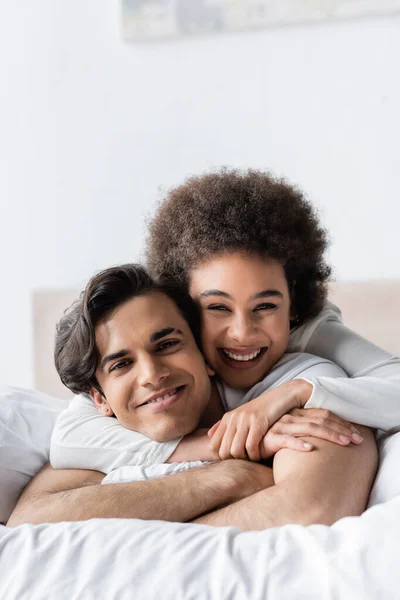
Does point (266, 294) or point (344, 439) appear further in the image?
point (266, 294)

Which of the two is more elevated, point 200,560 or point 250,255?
point 250,255

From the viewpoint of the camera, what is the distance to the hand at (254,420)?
1.50m

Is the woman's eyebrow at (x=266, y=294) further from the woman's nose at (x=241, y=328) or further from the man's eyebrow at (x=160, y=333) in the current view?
the man's eyebrow at (x=160, y=333)

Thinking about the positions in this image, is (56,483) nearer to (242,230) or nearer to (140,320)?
(140,320)

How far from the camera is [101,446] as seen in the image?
165cm

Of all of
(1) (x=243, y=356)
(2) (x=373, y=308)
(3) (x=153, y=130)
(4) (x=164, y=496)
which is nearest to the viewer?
(4) (x=164, y=496)

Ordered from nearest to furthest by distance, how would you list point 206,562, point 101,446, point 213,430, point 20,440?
point 206,562, point 213,430, point 101,446, point 20,440

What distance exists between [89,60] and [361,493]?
241cm

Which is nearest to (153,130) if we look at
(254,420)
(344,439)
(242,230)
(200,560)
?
(242,230)

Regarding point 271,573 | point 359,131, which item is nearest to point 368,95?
point 359,131

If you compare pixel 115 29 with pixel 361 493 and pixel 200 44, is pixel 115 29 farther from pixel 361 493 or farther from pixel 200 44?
pixel 361 493

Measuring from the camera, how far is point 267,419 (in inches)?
59.0

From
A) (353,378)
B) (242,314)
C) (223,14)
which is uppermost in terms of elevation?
(223,14)

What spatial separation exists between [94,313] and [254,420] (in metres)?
0.43
